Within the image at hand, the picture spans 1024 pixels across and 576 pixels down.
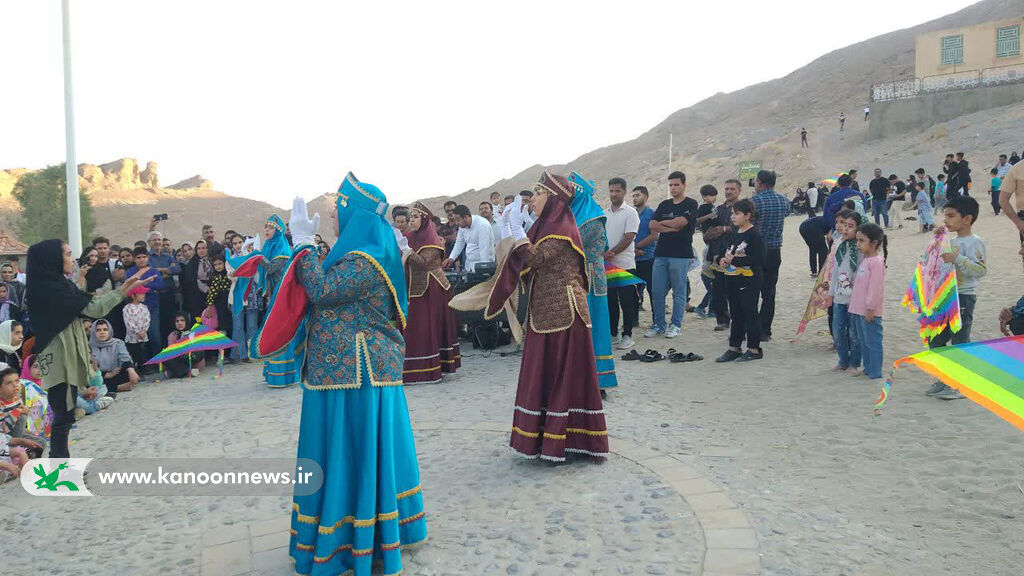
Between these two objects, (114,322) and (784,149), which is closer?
(114,322)

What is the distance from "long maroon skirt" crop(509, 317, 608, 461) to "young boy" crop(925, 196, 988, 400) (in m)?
3.20

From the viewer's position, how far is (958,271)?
6094 mm

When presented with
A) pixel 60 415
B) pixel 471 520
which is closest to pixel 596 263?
pixel 471 520

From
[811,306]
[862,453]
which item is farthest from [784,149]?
[862,453]

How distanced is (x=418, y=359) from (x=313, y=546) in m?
4.69

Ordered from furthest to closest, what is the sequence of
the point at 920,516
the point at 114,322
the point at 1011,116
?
the point at 1011,116 → the point at 114,322 → the point at 920,516

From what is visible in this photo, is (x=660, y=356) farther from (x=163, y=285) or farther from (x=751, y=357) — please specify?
(x=163, y=285)

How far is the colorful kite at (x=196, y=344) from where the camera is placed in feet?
30.8

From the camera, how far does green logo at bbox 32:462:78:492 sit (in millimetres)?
5246

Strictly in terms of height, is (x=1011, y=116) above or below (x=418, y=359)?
above

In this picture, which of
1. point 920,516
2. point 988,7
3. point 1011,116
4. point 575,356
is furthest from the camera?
point 988,7

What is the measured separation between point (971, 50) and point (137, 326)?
143ft

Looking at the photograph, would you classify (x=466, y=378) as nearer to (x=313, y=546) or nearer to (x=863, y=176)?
(x=313, y=546)

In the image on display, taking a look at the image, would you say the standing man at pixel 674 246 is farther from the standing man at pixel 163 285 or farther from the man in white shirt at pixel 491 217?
the standing man at pixel 163 285
